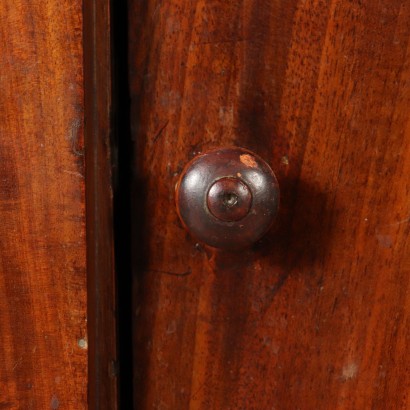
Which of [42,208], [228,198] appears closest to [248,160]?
[228,198]

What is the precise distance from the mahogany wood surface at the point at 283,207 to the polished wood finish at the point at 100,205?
2cm

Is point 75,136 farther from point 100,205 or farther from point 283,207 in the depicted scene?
point 283,207

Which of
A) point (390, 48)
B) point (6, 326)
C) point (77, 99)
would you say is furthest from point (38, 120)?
point (390, 48)

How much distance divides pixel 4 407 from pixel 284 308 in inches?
9.5

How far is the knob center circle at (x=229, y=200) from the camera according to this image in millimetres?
382

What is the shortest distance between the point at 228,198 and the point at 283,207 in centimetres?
7

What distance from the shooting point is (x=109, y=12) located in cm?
40

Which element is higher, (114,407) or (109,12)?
(109,12)

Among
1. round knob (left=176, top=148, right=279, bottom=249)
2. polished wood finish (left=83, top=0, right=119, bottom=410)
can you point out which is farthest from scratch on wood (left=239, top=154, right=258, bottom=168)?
polished wood finish (left=83, top=0, right=119, bottom=410)

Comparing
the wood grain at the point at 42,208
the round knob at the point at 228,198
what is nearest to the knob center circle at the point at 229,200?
the round knob at the point at 228,198

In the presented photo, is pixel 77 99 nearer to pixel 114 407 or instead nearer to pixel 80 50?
pixel 80 50

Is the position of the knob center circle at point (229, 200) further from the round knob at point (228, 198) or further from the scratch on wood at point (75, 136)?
the scratch on wood at point (75, 136)

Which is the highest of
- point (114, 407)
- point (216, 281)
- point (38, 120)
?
point (38, 120)

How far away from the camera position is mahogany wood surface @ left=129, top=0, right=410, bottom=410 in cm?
41
